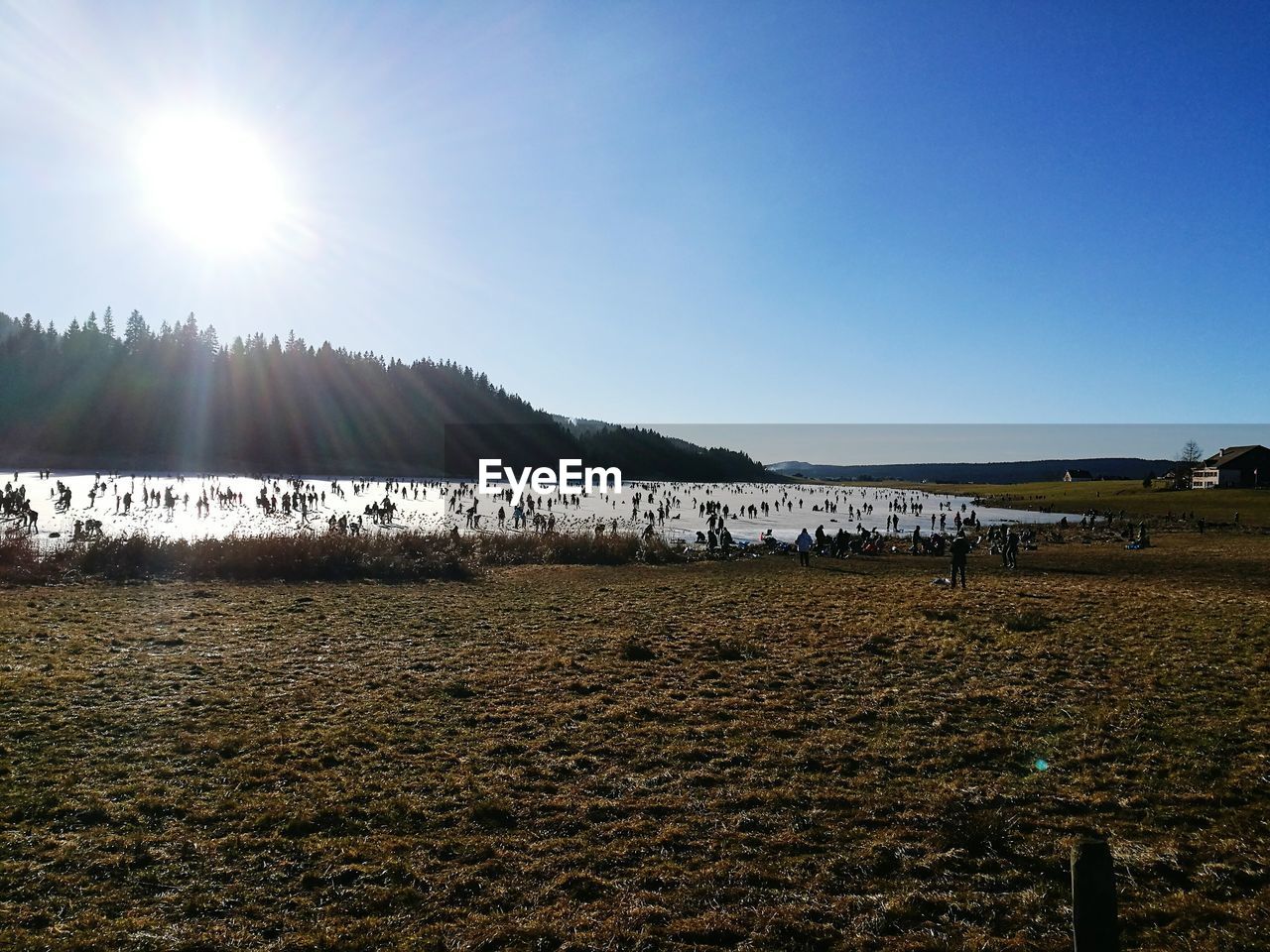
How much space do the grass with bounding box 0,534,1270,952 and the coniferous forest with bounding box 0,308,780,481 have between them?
11200 cm

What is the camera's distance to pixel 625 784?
7496 millimetres

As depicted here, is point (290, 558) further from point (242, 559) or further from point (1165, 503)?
point (1165, 503)

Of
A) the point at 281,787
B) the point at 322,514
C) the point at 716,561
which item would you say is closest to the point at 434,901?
the point at 281,787

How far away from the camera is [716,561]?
115 ft

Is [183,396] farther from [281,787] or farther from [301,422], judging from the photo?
[281,787]

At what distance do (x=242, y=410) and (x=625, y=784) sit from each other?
13937cm

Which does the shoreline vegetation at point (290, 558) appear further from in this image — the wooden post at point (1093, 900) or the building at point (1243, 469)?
the building at point (1243, 469)

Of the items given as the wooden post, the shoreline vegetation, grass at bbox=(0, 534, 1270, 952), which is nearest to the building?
the shoreline vegetation

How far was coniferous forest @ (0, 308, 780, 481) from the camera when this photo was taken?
10625 cm

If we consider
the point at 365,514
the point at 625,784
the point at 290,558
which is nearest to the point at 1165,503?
the point at 365,514

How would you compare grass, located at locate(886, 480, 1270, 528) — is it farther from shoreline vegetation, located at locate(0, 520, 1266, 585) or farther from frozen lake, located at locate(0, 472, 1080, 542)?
shoreline vegetation, located at locate(0, 520, 1266, 585)

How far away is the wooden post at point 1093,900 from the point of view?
3012 millimetres

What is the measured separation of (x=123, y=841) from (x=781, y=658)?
10.3 m

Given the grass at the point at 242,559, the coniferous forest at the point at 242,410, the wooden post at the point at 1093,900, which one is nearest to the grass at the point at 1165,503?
the grass at the point at 242,559
